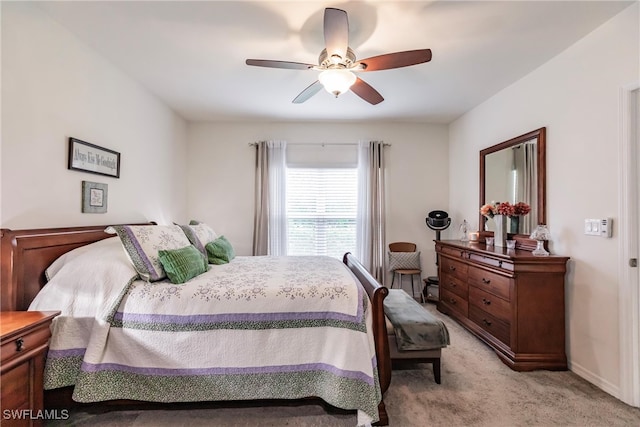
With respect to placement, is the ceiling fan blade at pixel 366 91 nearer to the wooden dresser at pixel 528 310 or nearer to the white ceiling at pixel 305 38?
the white ceiling at pixel 305 38

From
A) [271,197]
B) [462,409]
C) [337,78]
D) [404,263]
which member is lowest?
[462,409]

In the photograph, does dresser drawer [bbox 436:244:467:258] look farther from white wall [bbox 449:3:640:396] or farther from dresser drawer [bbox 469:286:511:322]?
white wall [bbox 449:3:640:396]

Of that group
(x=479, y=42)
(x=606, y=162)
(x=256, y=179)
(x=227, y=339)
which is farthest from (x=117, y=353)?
(x=606, y=162)

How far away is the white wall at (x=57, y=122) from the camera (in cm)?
182

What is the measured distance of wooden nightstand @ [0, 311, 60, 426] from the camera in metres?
1.38

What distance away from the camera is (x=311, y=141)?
4496mm

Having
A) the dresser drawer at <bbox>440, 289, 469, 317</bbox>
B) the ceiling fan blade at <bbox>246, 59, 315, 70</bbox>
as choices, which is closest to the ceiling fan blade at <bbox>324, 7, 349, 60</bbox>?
the ceiling fan blade at <bbox>246, 59, 315, 70</bbox>

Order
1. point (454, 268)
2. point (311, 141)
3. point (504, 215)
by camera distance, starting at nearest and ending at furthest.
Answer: point (504, 215) → point (454, 268) → point (311, 141)

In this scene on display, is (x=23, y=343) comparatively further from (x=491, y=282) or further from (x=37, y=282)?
(x=491, y=282)

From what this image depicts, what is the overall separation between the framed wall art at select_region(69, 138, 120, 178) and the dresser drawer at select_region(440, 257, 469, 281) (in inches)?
146

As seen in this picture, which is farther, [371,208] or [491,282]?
[371,208]

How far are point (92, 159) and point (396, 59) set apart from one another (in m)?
2.58

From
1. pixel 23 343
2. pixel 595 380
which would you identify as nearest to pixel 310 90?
pixel 23 343

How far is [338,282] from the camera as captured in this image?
197cm
